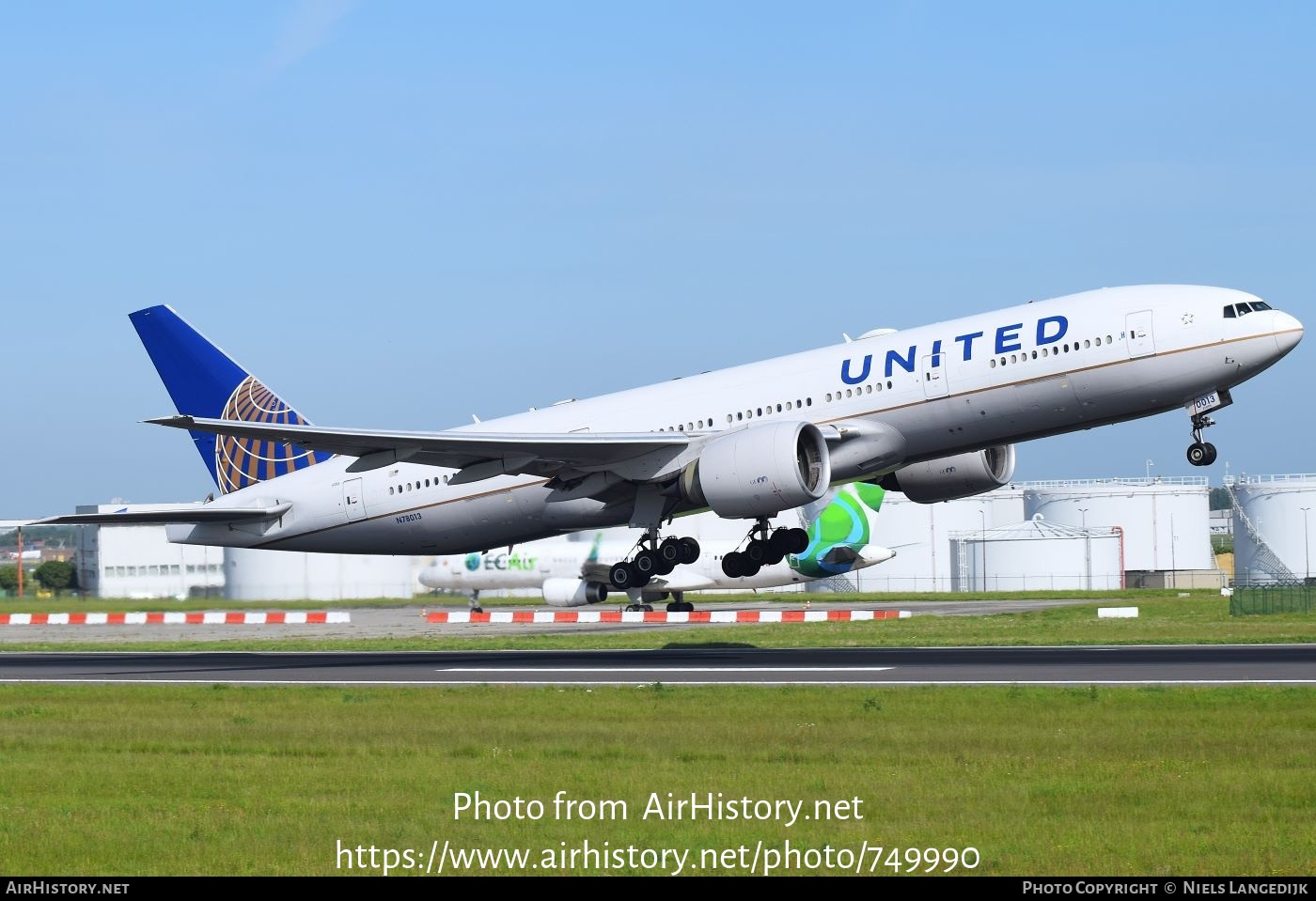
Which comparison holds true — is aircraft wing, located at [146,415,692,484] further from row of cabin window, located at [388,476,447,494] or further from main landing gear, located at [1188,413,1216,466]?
main landing gear, located at [1188,413,1216,466]

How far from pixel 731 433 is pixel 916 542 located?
7024 cm

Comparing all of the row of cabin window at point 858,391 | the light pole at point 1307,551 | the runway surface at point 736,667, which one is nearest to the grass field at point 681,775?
the runway surface at point 736,667

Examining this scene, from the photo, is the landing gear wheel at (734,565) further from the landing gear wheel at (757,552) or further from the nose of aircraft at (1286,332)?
the nose of aircraft at (1286,332)

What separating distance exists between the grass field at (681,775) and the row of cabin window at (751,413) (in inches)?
369

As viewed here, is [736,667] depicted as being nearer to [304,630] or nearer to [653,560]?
[653,560]

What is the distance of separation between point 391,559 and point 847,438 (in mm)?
41564

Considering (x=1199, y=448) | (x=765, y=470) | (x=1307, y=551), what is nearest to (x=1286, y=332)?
(x=1199, y=448)

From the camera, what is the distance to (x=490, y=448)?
106 ft

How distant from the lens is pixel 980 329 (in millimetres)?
29984

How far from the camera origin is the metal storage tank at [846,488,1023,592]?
9750 centimetres

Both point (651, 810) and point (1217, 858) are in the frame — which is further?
point (651, 810)
